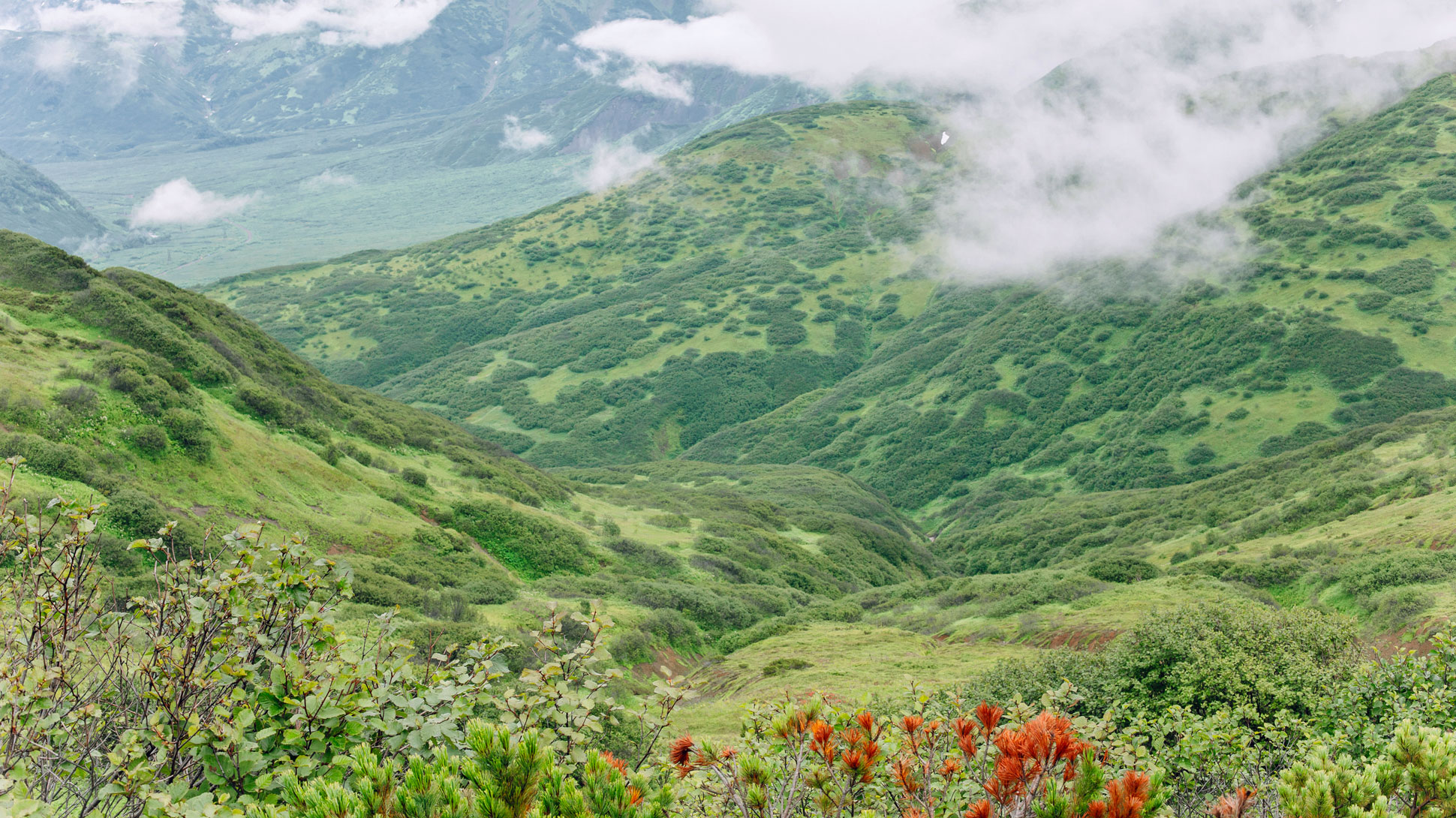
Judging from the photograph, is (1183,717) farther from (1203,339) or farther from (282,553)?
(1203,339)

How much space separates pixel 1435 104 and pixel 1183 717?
790 feet

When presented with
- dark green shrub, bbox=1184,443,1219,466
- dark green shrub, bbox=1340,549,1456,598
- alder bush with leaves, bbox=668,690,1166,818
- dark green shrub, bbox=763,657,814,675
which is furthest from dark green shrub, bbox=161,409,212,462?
dark green shrub, bbox=1184,443,1219,466

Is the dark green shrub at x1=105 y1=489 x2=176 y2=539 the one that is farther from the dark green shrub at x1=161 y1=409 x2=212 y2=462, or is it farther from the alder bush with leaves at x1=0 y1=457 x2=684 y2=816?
the alder bush with leaves at x1=0 y1=457 x2=684 y2=816

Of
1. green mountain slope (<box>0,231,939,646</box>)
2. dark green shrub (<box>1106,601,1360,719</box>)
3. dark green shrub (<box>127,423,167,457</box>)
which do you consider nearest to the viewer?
dark green shrub (<box>1106,601,1360,719</box>)

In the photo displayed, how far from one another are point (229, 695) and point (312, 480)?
35.0 metres

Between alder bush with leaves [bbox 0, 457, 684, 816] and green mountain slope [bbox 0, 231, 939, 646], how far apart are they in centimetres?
740

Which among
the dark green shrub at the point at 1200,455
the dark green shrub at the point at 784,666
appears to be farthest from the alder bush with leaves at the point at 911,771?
the dark green shrub at the point at 1200,455

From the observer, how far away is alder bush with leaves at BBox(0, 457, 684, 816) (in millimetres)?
4711

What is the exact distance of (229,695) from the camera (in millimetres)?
5289

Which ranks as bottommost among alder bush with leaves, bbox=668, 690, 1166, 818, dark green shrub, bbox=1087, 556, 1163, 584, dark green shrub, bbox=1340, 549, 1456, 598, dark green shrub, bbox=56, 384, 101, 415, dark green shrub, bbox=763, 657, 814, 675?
dark green shrub, bbox=1087, 556, 1163, 584

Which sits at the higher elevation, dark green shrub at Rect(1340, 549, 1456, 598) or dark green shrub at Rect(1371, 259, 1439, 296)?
dark green shrub at Rect(1340, 549, 1456, 598)

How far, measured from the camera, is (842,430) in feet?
556

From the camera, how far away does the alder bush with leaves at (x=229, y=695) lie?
15.5ft

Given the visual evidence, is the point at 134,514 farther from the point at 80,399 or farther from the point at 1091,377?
the point at 1091,377
